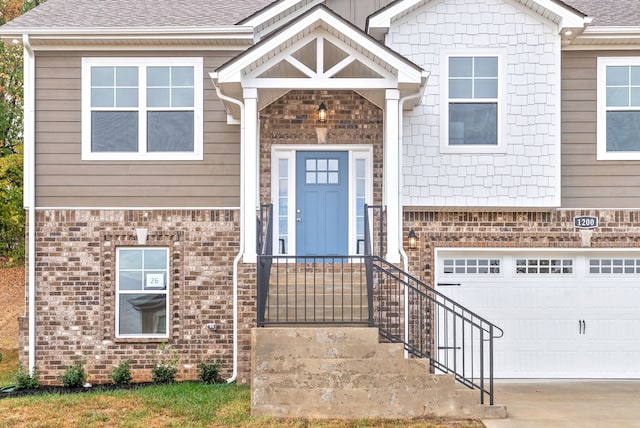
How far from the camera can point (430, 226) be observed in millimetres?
11328

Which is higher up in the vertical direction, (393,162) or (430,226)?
(393,162)

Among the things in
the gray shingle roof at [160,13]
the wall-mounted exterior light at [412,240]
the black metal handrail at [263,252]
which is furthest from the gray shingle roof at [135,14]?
the wall-mounted exterior light at [412,240]

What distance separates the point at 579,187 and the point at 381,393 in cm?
532

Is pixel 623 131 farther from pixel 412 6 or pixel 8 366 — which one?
pixel 8 366

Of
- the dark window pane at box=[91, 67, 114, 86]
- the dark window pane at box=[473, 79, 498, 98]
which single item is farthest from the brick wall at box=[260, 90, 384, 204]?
the dark window pane at box=[91, 67, 114, 86]

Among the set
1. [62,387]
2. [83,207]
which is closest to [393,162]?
[83,207]

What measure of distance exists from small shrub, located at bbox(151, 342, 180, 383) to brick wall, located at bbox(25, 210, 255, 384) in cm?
10

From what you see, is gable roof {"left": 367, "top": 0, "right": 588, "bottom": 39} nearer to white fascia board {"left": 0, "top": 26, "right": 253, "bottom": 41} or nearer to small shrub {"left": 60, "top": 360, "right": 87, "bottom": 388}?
white fascia board {"left": 0, "top": 26, "right": 253, "bottom": 41}

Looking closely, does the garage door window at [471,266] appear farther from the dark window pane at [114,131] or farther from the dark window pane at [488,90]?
the dark window pane at [114,131]

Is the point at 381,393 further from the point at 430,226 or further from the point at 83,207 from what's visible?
the point at 83,207

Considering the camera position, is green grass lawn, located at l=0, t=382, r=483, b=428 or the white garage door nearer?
green grass lawn, located at l=0, t=382, r=483, b=428

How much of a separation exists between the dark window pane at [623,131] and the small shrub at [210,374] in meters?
7.31

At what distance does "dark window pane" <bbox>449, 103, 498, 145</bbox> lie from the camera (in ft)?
36.5

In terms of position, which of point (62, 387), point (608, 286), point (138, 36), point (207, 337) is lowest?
point (62, 387)
